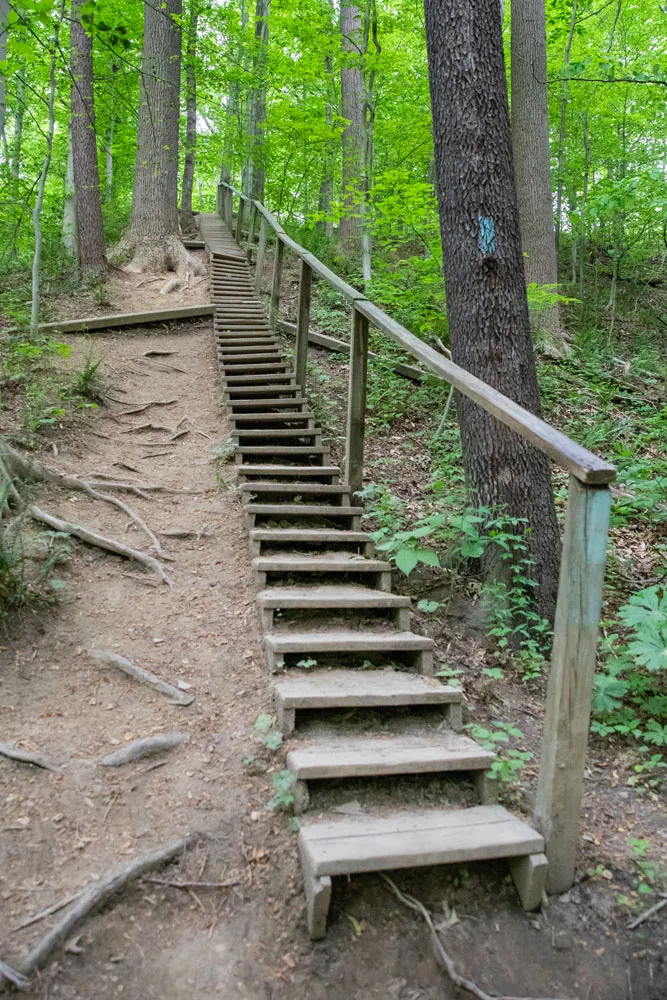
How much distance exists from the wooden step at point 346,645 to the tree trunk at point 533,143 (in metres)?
6.97

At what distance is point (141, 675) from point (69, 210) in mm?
9991

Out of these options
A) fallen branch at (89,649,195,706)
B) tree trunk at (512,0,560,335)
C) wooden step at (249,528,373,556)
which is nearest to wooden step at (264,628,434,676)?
fallen branch at (89,649,195,706)

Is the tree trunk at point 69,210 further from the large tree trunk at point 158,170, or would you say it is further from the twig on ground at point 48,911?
the twig on ground at point 48,911

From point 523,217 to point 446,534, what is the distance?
268 inches

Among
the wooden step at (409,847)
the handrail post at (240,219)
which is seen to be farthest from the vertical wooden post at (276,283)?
the wooden step at (409,847)

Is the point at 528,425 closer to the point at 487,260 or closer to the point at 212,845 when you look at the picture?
the point at 487,260

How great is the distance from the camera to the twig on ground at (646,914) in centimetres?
224

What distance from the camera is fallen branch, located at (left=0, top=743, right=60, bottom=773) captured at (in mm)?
2604

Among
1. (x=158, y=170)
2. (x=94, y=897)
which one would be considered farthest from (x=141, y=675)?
(x=158, y=170)

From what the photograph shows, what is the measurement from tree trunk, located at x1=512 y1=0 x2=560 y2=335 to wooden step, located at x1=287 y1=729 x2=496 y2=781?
7.54 m

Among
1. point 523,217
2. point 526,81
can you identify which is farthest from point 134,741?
point 526,81

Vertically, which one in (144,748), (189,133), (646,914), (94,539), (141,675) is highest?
(189,133)

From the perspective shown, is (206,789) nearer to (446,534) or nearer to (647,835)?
(647,835)

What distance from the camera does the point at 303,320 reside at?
20.5 ft
